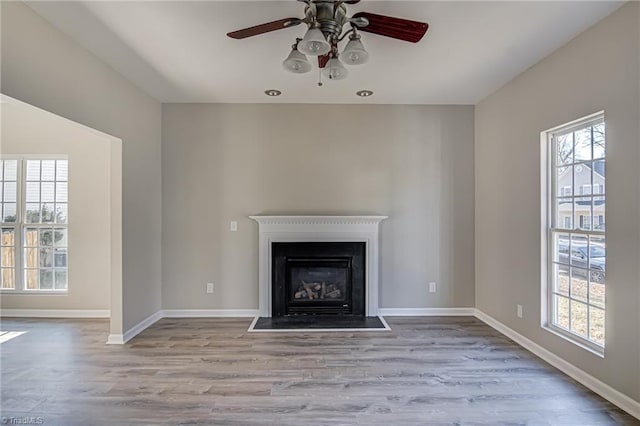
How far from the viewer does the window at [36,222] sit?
166 inches

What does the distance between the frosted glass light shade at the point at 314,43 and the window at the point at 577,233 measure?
211 cm

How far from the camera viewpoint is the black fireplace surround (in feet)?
13.3

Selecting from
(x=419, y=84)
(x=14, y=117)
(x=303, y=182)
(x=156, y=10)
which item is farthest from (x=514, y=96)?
(x=14, y=117)

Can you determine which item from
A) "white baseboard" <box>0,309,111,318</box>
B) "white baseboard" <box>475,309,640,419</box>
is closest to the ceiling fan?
"white baseboard" <box>475,309,640,419</box>

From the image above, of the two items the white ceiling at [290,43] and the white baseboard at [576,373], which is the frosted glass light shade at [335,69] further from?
the white baseboard at [576,373]

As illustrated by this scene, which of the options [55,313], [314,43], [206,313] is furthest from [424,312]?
[55,313]

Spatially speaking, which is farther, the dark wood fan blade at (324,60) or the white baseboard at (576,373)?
the dark wood fan blade at (324,60)

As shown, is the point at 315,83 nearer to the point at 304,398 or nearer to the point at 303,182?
the point at 303,182

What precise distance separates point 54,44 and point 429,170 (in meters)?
3.87

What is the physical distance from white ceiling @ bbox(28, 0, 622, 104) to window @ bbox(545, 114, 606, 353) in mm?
799

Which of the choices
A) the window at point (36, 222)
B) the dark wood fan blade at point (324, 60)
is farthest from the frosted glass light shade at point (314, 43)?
the window at point (36, 222)

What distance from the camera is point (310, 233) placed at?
160 inches

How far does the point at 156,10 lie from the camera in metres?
2.22

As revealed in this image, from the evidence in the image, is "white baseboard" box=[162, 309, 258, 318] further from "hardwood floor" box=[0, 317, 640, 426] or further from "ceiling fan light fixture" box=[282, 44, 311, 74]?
"ceiling fan light fixture" box=[282, 44, 311, 74]
